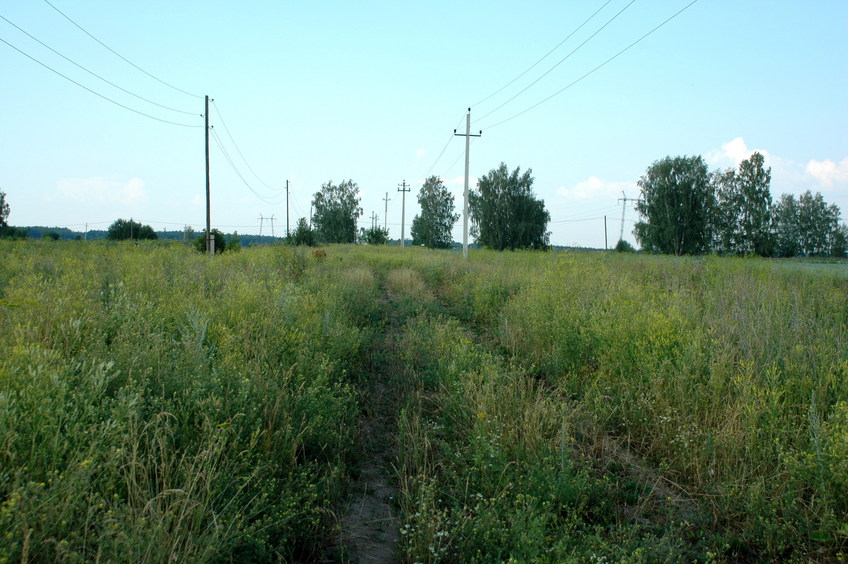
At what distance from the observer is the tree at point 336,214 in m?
75.4

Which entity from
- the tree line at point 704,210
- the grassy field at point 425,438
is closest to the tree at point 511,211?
the tree line at point 704,210

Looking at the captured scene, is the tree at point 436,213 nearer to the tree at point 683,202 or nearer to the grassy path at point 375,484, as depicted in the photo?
the tree at point 683,202

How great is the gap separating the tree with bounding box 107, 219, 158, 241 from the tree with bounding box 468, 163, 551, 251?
40.5 metres

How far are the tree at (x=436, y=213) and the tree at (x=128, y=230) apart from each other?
3683 centimetres

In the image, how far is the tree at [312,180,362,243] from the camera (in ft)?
247

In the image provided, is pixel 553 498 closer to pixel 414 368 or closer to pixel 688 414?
pixel 688 414

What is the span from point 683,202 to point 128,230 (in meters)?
62.2

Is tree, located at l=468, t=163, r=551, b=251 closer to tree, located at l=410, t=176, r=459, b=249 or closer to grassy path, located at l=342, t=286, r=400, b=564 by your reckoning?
tree, located at l=410, t=176, r=459, b=249

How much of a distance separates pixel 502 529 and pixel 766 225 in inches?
2099

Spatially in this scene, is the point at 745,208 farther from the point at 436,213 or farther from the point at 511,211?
the point at 436,213

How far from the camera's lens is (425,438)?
395 centimetres

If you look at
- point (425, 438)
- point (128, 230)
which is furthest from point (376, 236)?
point (425, 438)

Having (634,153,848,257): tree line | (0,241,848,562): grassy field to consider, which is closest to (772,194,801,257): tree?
(634,153,848,257): tree line

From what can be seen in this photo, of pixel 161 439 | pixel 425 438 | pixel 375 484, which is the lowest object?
pixel 375 484
